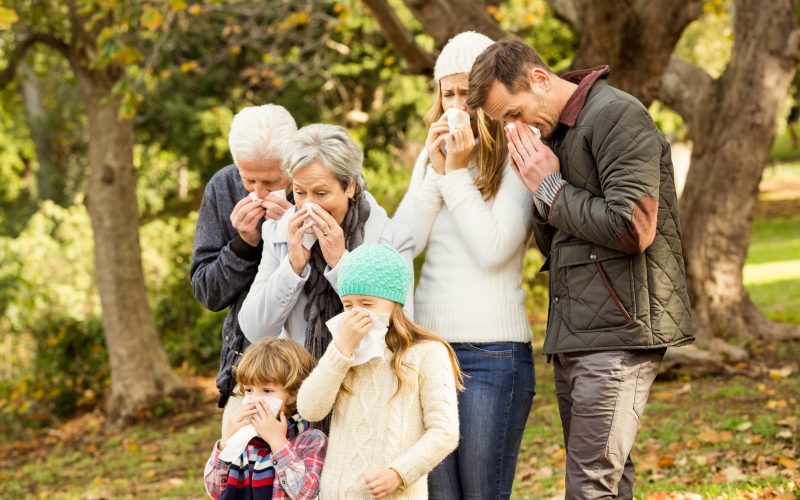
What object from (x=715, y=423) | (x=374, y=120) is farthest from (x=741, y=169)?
(x=374, y=120)

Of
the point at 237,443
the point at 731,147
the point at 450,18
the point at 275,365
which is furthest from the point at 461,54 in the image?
the point at 731,147

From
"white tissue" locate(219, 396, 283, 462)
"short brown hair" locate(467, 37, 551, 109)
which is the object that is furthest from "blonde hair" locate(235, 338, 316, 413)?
"short brown hair" locate(467, 37, 551, 109)

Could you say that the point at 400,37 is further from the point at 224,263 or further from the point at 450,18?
the point at 224,263

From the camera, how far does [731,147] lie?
9.50 metres

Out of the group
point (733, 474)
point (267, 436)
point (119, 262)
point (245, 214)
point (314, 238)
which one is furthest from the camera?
point (119, 262)

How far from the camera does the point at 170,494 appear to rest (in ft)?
23.4

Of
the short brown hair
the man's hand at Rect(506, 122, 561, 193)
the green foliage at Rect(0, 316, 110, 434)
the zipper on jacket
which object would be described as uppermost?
the short brown hair

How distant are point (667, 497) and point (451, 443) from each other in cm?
248

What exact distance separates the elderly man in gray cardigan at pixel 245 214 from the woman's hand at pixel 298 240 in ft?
0.92

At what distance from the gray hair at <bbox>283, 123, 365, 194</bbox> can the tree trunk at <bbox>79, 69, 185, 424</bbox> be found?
7613 mm

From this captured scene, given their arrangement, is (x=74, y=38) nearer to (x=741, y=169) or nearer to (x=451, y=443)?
(x=741, y=169)

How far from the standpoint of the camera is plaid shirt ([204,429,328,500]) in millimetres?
3082

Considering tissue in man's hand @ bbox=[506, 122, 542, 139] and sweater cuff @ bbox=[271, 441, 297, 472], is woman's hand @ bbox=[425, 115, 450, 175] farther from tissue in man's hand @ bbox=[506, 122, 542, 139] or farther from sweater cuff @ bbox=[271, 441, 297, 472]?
sweater cuff @ bbox=[271, 441, 297, 472]

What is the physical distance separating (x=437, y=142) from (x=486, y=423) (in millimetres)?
989
